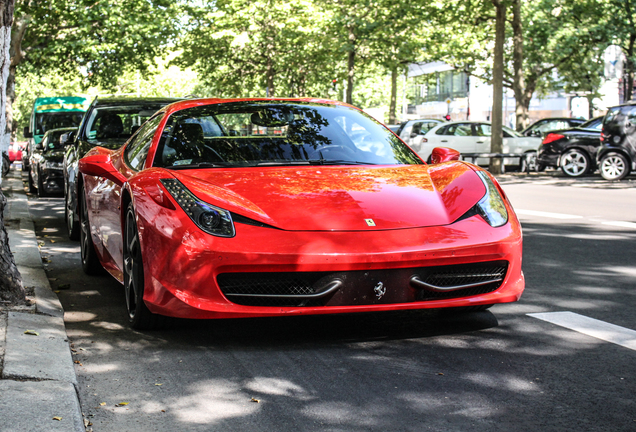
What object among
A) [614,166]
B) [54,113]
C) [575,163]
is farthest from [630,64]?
[54,113]

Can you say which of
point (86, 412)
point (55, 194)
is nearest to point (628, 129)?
point (55, 194)

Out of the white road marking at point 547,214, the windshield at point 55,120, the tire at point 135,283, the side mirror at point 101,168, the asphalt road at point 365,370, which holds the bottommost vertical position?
the white road marking at point 547,214

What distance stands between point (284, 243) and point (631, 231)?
6427 mm

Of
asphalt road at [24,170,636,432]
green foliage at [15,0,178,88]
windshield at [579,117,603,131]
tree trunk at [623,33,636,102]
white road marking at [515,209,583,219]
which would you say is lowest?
white road marking at [515,209,583,219]

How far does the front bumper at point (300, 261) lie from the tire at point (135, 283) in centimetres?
29

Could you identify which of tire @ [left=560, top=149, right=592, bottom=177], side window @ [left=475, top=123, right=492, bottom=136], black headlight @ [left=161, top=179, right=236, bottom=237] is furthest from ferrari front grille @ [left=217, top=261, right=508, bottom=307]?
side window @ [left=475, top=123, right=492, bottom=136]

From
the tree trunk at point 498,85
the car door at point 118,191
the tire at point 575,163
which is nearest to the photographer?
the car door at point 118,191

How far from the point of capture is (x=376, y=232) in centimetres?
423

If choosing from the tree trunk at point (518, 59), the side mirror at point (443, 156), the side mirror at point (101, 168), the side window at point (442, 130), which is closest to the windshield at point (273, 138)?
the side mirror at point (443, 156)

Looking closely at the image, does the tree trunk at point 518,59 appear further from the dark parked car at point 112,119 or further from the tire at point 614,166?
the dark parked car at point 112,119

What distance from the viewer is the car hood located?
14.0 feet

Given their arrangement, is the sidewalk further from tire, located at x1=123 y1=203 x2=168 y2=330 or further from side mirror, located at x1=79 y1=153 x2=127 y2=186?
side mirror, located at x1=79 y1=153 x2=127 y2=186

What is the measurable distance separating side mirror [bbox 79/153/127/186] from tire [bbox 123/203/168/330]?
56 centimetres

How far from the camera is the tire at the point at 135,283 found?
4629 millimetres
